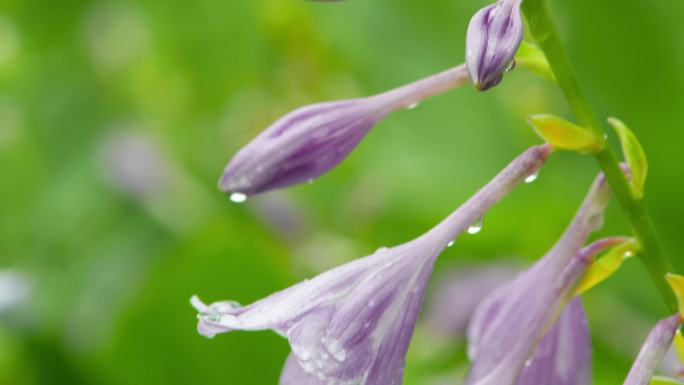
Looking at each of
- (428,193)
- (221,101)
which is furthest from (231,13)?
(428,193)

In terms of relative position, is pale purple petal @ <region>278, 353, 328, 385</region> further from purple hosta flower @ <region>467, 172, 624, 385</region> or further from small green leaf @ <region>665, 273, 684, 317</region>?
small green leaf @ <region>665, 273, 684, 317</region>

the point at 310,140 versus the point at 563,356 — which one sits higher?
the point at 310,140

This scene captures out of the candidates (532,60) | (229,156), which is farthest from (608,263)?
(229,156)

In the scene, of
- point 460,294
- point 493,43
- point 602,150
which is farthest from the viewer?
point 460,294

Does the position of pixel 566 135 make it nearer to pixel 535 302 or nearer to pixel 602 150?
pixel 602 150

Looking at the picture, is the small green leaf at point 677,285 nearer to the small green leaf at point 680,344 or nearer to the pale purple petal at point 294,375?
the small green leaf at point 680,344

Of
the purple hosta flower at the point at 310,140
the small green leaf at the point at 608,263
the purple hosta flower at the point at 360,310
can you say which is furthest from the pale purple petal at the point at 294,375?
the small green leaf at the point at 608,263
